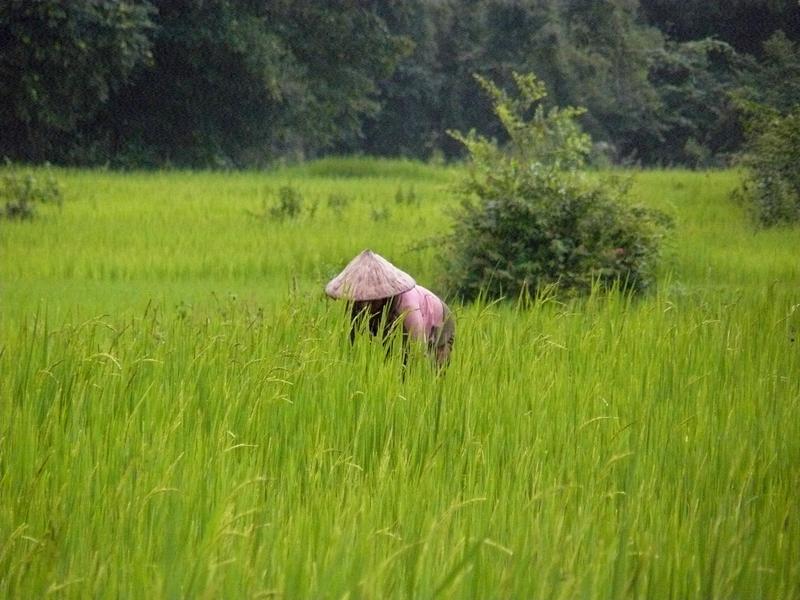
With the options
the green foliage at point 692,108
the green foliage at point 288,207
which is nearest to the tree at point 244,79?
the green foliage at point 692,108

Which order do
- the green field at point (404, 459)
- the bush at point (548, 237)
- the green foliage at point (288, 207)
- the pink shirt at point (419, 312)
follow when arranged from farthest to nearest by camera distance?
the green foliage at point (288, 207)
the bush at point (548, 237)
the pink shirt at point (419, 312)
the green field at point (404, 459)

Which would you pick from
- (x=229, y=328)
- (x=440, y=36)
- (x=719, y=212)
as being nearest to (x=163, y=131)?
(x=440, y=36)

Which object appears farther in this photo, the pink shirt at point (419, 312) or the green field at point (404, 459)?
the pink shirt at point (419, 312)

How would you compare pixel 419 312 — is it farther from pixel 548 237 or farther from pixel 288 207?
pixel 288 207

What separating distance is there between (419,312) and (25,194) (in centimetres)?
899

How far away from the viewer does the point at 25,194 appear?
13172 mm

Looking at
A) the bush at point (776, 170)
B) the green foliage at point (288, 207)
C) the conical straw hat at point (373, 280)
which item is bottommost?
the green foliage at point (288, 207)

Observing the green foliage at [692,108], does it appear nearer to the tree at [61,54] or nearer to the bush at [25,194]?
the tree at [61,54]

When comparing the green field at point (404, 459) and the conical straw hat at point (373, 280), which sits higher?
the conical straw hat at point (373, 280)

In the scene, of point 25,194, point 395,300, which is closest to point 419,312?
point 395,300

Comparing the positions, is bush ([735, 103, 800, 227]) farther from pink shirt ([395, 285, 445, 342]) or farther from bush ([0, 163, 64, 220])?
pink shirt ([395, 285, 445, 342])

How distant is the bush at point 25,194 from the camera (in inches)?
504

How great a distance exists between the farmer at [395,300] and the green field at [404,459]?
0.12m

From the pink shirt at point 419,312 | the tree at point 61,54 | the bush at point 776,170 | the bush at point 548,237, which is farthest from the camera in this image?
the tree at point 61,54
